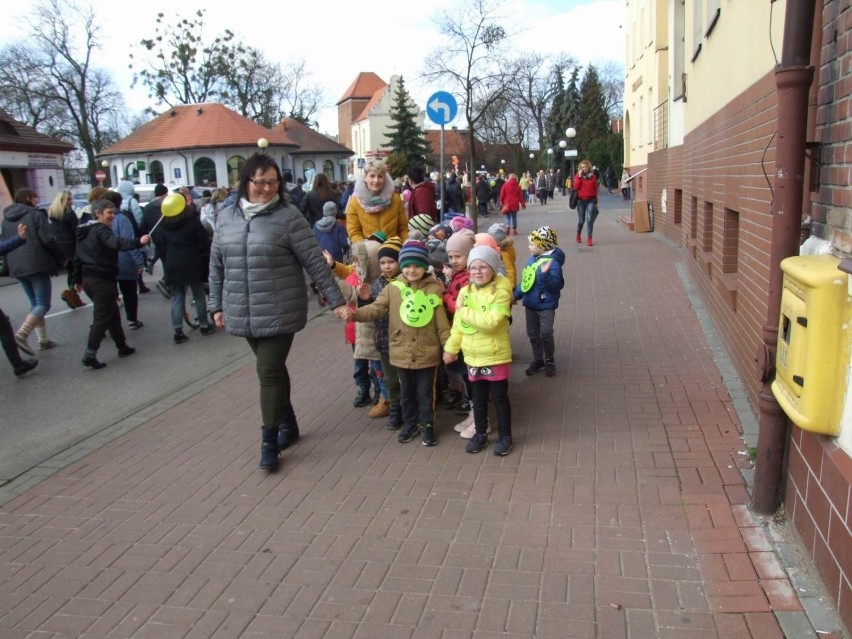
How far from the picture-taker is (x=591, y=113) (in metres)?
77.0

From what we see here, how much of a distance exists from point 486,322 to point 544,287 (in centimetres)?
191

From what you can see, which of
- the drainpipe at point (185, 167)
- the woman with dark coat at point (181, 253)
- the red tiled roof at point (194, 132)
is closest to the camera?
the woman with dark coat at point (181, 253)

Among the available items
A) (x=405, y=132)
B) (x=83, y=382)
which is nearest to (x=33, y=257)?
(x=83, y=382)

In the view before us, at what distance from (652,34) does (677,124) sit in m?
6.20

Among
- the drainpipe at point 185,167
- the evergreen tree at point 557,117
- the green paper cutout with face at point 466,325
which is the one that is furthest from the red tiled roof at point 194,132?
the green paper cutout with face at point 466,325

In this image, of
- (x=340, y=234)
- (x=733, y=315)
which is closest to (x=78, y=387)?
(x=340, y=234)

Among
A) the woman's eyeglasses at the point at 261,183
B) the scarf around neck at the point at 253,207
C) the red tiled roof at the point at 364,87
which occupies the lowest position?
the scarf around neck at the point at 253,207

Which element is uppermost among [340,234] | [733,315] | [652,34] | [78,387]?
[652,34]

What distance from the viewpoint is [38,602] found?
3625 millimetres

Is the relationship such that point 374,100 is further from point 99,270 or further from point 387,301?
point 387,301

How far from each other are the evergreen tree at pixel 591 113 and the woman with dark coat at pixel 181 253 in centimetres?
6513

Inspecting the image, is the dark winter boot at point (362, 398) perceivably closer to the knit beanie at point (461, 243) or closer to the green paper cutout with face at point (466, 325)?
the knit beanie at point (461, 243)

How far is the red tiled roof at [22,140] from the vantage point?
3019 cm

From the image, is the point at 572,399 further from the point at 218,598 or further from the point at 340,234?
the point at 340,234
